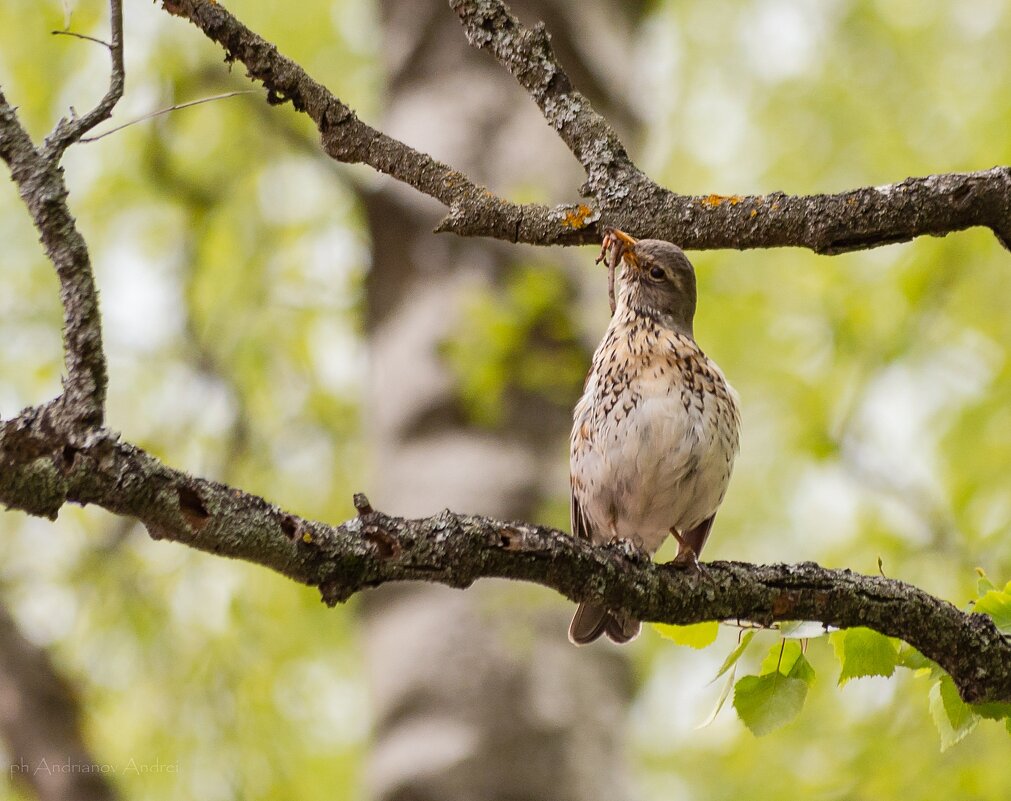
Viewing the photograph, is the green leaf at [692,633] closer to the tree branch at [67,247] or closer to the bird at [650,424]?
the bird at [650,424]

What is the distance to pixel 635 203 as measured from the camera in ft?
9.23

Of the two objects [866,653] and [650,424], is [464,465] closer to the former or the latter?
[650,424]

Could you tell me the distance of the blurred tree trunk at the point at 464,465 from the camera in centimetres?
584

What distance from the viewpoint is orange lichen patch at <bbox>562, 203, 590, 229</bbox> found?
2.79 m

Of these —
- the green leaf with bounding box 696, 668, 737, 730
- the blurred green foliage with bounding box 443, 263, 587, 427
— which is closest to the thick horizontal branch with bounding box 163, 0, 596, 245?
the green leaf with bounding box 696, 668, 737, 730

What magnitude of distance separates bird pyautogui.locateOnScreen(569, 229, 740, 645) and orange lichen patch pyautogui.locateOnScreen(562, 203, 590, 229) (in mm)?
1417

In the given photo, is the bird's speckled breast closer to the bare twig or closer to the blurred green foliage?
the blurred green foliage

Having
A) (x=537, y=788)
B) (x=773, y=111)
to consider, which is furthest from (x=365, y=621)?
(x=773, y=111)

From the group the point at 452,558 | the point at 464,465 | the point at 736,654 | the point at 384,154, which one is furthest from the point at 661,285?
the point at 452,558

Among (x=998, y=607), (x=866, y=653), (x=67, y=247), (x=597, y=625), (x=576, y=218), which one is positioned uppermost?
(x=597, y=625)

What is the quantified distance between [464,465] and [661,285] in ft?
6.07

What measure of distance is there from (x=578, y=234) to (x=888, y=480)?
479 centimetres

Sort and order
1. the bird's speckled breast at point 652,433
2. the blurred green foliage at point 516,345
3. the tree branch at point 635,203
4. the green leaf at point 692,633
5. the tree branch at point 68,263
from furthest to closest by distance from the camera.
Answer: the blurred green foliage at point 516,345
the bird's speckled breast at point 652,433
the green leaf at point 692,633
the tree branch at point 635,203
the tree branch at point 68,263

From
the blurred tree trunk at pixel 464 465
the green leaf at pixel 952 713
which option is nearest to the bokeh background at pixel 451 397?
the blurred tree trunk at pixel 464 465
